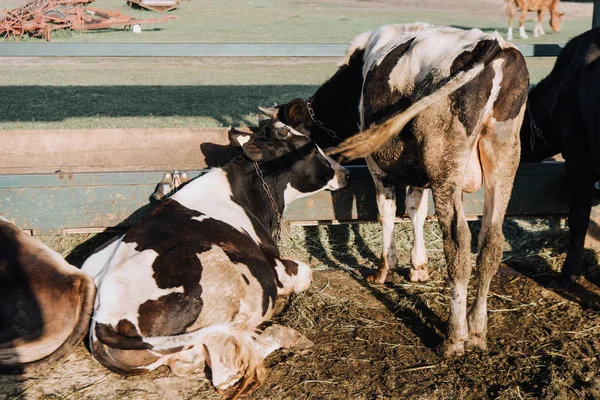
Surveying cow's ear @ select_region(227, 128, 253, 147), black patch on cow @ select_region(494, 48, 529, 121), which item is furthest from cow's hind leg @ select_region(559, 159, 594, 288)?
cow's ear @ select_region(227, 128, 253, 147)

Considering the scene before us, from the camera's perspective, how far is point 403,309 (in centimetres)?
545

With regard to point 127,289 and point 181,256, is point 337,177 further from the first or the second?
point 127,289

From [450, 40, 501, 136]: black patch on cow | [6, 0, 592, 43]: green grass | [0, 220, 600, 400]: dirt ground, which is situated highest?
[450, 40, 501, 136]: black patch on cow

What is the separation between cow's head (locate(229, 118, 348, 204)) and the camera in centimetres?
559

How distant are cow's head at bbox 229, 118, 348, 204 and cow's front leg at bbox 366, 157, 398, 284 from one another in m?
0.28

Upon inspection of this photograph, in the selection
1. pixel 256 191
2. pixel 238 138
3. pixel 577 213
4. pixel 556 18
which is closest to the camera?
pixel 256 191

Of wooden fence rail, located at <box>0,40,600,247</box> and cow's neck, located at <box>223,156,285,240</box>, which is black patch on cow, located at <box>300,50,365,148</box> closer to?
wooden fence rail, located at <box>0,40,600,247</box>

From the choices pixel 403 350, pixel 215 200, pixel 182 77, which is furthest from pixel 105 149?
pixel 182 77

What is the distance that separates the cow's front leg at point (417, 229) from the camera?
231 inches

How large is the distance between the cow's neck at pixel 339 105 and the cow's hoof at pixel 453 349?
210 centimetres

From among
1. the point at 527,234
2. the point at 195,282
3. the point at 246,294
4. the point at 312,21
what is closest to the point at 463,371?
the point at 246,294

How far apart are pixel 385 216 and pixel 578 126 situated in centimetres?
171

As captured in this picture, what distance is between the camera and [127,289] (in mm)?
4246

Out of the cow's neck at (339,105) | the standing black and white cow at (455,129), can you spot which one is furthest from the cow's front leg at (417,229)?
the cow's neck at (339,105)
